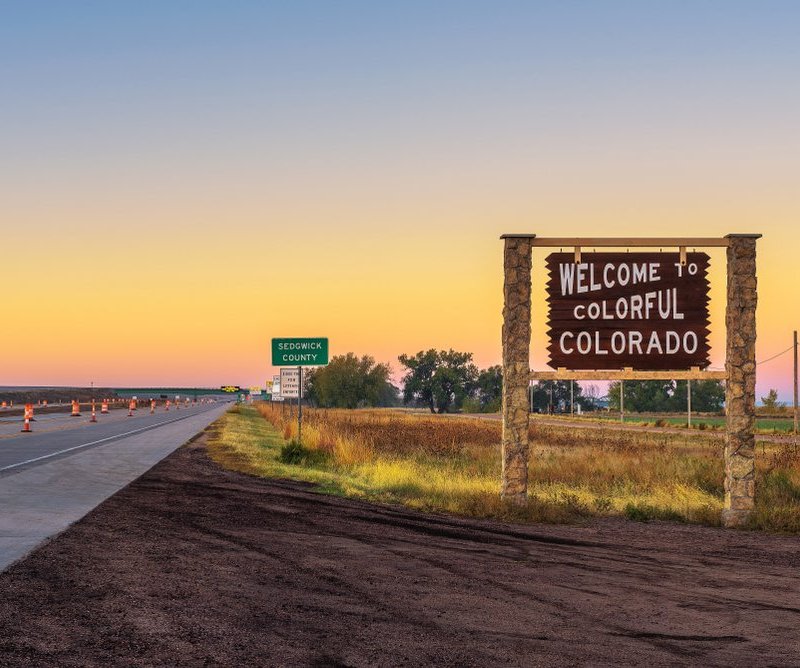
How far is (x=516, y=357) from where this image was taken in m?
14.2

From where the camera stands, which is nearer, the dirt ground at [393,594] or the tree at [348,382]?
the dirt ground at [393,594]

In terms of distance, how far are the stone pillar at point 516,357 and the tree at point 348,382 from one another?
5826 inches

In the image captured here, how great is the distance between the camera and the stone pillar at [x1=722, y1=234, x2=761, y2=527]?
13828mm

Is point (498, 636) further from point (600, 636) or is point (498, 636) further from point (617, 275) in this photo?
point (617, 275)

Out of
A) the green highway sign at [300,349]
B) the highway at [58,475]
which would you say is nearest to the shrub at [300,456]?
the highway at [58,475]

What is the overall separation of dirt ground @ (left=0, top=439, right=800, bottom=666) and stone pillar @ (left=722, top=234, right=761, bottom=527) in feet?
5.20

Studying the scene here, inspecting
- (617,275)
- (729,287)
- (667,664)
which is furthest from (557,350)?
(667,664)

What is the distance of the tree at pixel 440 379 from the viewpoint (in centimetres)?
17462

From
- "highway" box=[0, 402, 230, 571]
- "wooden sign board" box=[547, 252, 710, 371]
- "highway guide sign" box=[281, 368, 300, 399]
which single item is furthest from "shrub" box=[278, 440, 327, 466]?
"wooden sign board" box=[547, 252, 710, 371]

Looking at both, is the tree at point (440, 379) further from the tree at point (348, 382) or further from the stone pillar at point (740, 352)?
the stone pillar at point (740, 352)

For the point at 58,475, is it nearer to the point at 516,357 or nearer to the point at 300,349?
the point at 300,349

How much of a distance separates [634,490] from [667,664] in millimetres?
11665

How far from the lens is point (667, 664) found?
6.02 m

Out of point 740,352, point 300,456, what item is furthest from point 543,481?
point 300,456
